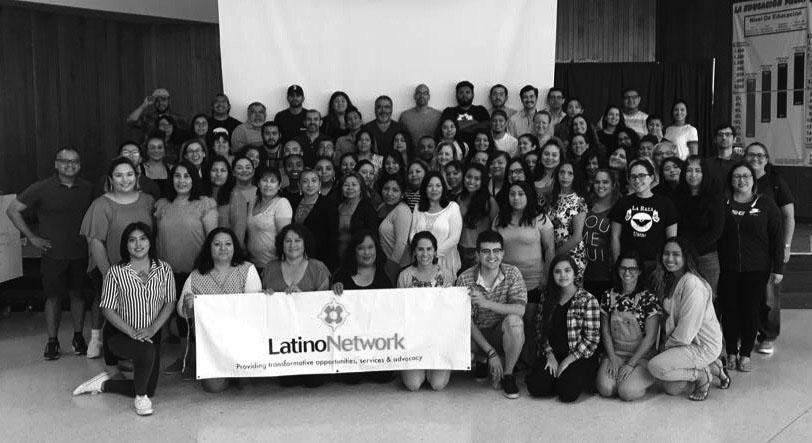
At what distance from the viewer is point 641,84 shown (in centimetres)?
1175

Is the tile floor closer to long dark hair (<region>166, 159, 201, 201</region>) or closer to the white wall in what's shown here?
Answer: long dark hair (<region>166, 159, 201, 201</region>)

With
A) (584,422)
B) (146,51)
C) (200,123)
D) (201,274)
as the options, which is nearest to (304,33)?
(200,123)

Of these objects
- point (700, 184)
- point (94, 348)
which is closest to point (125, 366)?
point (94, 348)

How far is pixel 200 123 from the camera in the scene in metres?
7.78

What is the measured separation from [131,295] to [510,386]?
2.30m

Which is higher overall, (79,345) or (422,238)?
(422,238)

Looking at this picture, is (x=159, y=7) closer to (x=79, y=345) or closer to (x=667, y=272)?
(x=79, y=345)

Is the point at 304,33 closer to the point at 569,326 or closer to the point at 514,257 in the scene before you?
the point at 514,257

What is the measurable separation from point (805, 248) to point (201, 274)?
19.3 ft

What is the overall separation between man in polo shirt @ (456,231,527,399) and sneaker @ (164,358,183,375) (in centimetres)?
198

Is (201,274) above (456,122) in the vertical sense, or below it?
below

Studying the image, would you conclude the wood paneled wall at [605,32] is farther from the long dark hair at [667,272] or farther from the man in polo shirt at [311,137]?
the long dark hair at [667,272]

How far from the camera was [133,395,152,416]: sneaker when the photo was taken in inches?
191

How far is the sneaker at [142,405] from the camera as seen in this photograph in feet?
15.9
